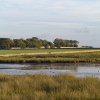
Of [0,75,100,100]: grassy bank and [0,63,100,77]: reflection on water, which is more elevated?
[0,75,100,100]: grassy bank

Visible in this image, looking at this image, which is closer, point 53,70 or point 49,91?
point 49,91

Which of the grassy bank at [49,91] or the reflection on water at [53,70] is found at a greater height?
the grassy bank at [49,91]

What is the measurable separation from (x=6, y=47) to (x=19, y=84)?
521 feet

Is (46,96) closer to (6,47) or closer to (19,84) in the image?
(19,84)

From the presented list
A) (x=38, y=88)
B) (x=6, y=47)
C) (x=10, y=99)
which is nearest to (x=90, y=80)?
(x=38, y=88)

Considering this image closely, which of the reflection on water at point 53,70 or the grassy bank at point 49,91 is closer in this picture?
the grassy bank at point 49,91

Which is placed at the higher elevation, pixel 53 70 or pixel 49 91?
pixel 49 91

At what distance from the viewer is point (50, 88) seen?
16.3 metres

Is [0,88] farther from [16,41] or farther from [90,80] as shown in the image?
[16,41]

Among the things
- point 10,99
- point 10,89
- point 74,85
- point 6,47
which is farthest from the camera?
point 6,47

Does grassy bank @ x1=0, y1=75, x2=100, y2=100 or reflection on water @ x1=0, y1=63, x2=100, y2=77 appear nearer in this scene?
grassy bank @ x1=0, y1=75, x2=100, y2=100

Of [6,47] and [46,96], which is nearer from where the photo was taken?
[46,96]

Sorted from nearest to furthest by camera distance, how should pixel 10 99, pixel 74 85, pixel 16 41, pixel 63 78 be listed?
pixel 10 99 → pixel 74 85 → pixel 63 78 → pixel 16 41

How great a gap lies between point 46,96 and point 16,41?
577 feet
